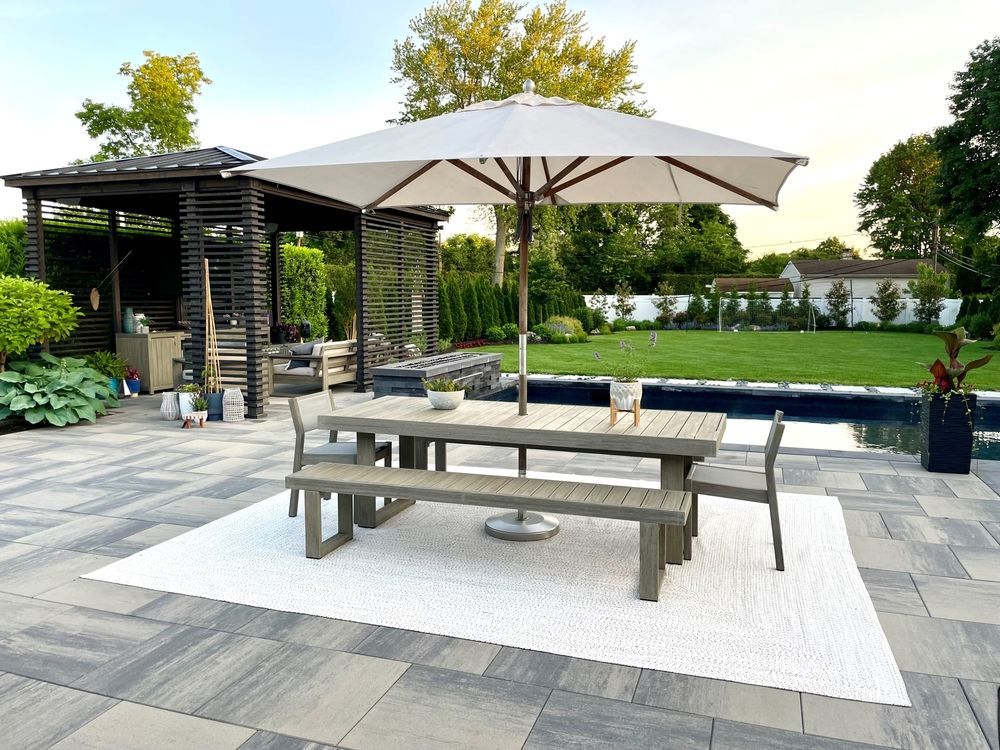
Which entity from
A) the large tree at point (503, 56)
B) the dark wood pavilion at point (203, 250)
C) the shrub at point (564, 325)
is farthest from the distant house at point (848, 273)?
the dark wood pavilion at point (203, 250)

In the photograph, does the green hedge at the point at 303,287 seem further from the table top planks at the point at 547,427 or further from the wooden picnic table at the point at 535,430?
the table top planks at the point at 547,427

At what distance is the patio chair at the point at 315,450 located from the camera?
416cm

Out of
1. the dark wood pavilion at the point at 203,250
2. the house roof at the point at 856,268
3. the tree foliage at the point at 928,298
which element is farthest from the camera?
the house roof at the point at 856,268

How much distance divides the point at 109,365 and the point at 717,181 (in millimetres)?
7962

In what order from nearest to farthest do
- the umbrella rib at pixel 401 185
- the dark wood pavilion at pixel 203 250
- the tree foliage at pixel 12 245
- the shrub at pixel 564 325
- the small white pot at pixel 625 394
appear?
1. the small white pot at pixel 625 394
2. the umbrella rib at pixel 401 185
3. the dark wood pavilion at pixel 203 250
4. the tree foliage at pixel 12 245
5. the shrub at pixel 564 325

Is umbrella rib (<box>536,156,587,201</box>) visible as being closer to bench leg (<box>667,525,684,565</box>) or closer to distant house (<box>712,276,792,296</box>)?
bench leg (<box>667,525,684,565</box>)

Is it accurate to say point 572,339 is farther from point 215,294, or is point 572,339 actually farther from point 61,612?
point 61,612

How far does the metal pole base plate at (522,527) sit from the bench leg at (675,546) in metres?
0.70

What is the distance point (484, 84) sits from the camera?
2334cm

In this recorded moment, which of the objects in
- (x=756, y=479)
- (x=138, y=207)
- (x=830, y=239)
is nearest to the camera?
(x=756, y=479)

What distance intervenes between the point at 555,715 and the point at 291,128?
20.5m

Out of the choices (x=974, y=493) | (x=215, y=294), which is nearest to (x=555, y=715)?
(x=974, y=493)

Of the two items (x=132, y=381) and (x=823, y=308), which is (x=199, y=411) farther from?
(x=823, y=308)

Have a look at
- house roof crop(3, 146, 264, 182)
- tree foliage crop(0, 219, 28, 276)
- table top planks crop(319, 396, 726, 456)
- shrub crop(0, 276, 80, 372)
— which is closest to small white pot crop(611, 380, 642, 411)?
table top planks crop(319, 396, 726, 456)
